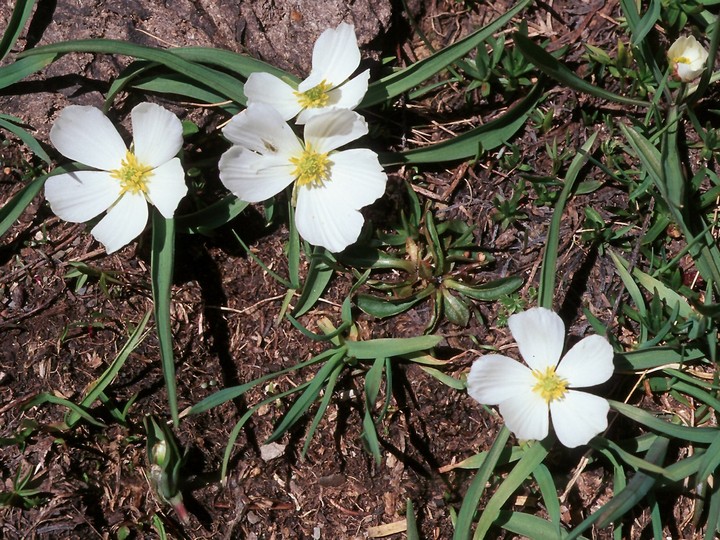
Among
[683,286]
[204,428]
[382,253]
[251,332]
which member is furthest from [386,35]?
[204,428]

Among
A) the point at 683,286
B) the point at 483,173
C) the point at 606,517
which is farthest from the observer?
the point at 483,173

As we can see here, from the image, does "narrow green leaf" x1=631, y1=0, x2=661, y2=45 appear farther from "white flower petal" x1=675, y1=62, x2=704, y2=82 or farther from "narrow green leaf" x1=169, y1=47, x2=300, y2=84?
"narrow green leaf" x1=169, y1=47, x2=300, y2=84

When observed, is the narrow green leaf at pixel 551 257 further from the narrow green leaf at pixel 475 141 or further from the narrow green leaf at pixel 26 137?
the narrow green leaf at pixel 26 137

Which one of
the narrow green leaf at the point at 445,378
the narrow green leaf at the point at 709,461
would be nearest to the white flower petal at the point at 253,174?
the narrow green leaf at the point at 445,378

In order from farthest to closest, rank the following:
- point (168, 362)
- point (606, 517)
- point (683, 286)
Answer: point (683, 286) → point (168, 362) → point (606, 517)

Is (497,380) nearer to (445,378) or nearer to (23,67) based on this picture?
(445,378)

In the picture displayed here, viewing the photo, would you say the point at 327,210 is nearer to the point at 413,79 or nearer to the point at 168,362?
the point at 413,79

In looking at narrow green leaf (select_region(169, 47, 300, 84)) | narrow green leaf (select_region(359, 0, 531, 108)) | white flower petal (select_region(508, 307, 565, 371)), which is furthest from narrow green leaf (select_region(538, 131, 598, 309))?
narrow green leaf (select_region(169, 47, 300, 84))
